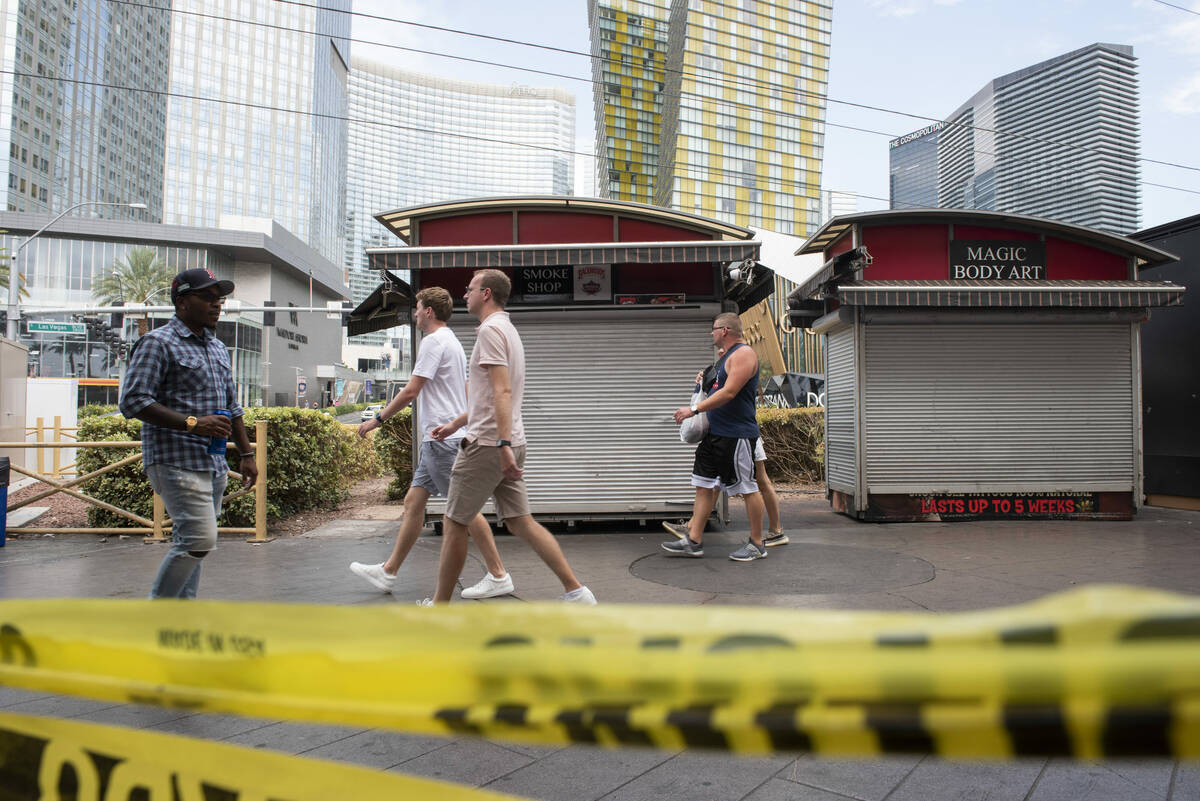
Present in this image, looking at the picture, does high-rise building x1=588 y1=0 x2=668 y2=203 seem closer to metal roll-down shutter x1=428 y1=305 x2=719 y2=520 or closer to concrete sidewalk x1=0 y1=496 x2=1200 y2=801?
metal roll-down shutter x1=428 y1=305 x2=719 y2=520

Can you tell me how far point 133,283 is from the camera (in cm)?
6438

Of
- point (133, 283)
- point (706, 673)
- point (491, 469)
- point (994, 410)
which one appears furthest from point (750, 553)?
point (133, 283)

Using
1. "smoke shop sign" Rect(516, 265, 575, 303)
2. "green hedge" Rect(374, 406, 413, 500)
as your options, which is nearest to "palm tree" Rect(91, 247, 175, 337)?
"green hedge" Rect(374, 406, 413, 500)

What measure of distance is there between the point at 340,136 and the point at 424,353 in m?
160

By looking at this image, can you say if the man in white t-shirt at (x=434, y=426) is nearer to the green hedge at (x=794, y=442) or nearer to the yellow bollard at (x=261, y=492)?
the yellow bollard at (x=261, y=492)

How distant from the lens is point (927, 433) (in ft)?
27.4

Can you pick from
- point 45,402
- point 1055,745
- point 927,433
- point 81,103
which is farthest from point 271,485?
point 81,103

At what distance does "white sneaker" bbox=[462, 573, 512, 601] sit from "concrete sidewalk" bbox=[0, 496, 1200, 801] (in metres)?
0.17

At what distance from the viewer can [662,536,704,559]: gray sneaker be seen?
6293mm

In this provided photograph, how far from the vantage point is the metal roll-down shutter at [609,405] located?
308 inches

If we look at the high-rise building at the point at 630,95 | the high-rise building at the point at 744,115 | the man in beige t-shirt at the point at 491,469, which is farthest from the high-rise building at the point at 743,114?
the man in beige t-shirt at the point at 491,469

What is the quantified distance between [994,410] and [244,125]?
5770 inches

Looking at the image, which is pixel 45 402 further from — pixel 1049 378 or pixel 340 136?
pixel 340 136

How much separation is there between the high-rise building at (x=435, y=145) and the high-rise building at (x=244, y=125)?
19.5 meters
